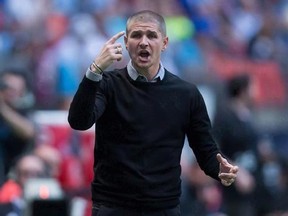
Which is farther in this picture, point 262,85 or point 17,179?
point 262,85

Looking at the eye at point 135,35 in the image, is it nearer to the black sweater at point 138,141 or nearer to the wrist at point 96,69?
the black sweater at point 138,141

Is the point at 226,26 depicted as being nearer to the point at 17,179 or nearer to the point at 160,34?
the point at 17,179

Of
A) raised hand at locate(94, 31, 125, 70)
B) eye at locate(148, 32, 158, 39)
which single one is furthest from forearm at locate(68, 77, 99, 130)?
eye at locate(148, 32, 158, 39)

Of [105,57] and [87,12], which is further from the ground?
[87,12]

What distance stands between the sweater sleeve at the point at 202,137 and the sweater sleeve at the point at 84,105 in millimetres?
725

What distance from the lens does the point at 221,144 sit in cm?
1195

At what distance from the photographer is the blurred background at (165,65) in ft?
38.0

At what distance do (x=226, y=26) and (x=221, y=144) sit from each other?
23.4 feet

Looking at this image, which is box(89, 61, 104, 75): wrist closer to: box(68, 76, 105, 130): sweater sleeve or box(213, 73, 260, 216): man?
box(68, 76, 105, 130): sweater sleeve

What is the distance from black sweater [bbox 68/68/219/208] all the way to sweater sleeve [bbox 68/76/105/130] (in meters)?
0.19

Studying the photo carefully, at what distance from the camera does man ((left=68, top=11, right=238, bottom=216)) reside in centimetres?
782

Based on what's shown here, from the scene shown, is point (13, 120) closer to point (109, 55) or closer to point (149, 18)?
point (149, 18)

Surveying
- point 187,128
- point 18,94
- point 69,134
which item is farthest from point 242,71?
point 187,128

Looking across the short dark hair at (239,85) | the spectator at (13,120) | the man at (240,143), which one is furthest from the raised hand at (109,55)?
the short dark hair at (239,85)
